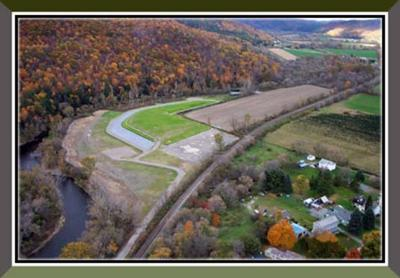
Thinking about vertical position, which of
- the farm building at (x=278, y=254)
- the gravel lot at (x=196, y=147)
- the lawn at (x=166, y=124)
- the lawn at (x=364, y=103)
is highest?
the lawn at (x=364, y=103)

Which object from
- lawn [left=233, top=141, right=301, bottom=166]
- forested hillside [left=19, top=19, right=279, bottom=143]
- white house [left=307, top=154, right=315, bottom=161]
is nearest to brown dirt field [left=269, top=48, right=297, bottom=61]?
forested hillside [left=19, top=19, right=279, bottom=143]

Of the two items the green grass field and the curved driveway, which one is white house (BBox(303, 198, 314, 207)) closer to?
the curved driveway

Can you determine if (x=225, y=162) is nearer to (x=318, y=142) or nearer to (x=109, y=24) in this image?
(x=318, y=142)

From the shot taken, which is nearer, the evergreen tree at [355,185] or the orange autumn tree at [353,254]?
the orange autumn tree at [353,254]

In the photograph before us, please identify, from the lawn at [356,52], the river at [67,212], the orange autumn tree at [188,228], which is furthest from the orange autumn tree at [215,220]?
the lawn at [356,52]

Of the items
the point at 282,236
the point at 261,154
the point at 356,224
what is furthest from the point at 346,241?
the point at 261,154

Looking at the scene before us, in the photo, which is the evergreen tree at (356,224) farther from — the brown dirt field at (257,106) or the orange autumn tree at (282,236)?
the brown dirt field at (257,106)
